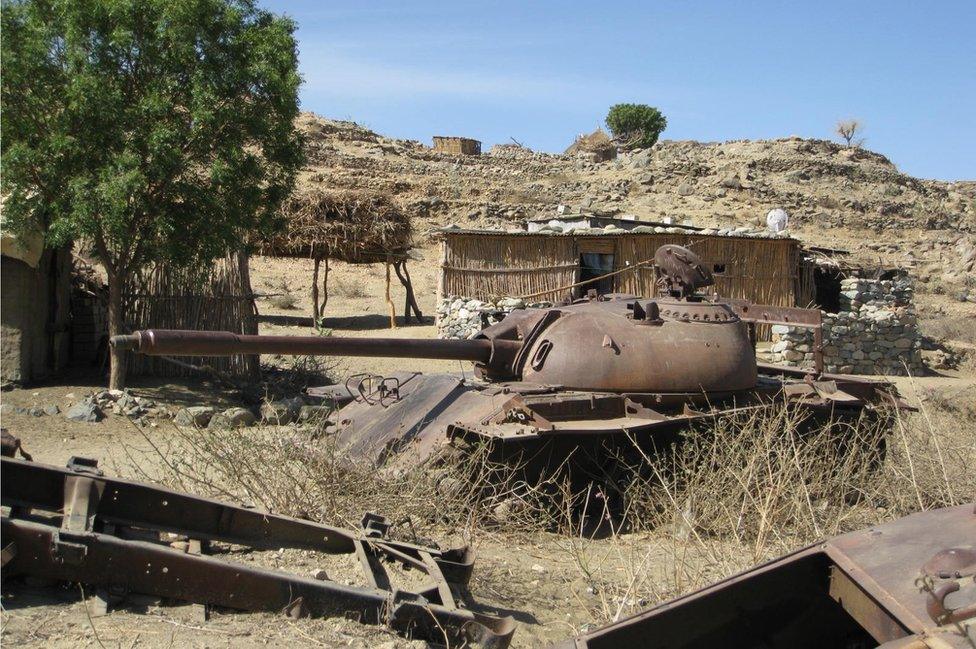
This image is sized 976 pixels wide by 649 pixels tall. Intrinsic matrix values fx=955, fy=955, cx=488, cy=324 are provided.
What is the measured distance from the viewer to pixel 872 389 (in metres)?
8.42

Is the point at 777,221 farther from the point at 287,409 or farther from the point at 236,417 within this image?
the point at 236,417

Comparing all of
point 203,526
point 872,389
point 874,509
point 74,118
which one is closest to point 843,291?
point 872,389

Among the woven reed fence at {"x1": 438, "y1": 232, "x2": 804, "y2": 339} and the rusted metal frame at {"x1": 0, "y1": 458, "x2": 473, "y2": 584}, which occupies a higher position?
the woven reed fence at {"x1": 438, "y1": 232, "x2": 804, "y2": 339}

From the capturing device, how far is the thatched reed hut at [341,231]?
750 inches

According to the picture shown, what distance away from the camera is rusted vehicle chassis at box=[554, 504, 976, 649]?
266 cm

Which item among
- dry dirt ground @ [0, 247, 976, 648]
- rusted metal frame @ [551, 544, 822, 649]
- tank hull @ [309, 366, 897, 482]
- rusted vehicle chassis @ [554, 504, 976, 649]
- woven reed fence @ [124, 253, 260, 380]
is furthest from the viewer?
woven reed fence @ [124, 253, 260, 380]

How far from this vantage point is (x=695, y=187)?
3362 centimetres

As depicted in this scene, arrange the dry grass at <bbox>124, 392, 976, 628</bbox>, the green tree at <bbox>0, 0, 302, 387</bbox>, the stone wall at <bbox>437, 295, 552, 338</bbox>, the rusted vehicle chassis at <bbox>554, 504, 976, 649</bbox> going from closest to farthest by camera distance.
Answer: the rusted vehicle chassis at <bbox>554, 504, 976, 649</bbox> → the dry grass at <bbox>124, 392, 976, 628</bbox> → the green tree at <bbox>0, 0, 302, 387</bbox> → the stone wall at <bbox>437, 295, 552, 338</bbox>

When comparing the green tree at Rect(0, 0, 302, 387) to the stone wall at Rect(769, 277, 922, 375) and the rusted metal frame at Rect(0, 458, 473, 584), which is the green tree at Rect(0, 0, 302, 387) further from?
the stone wall at Rect(769, 277, 922, 375)

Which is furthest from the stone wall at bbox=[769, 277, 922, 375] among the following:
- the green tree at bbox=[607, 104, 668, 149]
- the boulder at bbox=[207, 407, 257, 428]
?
the green tree at bbox=[607, 104, 668, 149]

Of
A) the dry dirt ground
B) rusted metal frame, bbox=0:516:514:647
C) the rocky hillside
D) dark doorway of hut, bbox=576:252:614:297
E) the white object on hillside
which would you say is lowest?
the dry dirt ground

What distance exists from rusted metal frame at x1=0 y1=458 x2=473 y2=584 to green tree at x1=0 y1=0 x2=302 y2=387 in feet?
21.4

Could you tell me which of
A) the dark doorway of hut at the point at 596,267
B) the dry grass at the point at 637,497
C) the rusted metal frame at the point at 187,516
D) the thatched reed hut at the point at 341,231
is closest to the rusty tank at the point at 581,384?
the dry grass at the point at 637,497

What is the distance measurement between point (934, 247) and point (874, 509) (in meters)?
25.6
